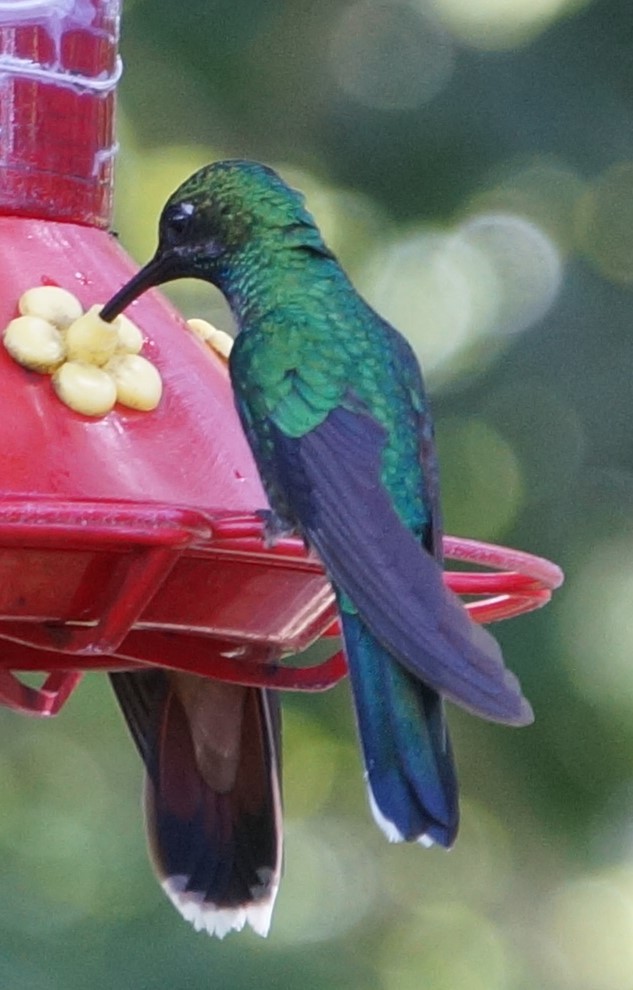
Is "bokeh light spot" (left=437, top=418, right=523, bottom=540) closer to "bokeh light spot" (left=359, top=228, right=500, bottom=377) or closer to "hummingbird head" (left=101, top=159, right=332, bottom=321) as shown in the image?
"bokeh light spot" (left=359, top=228, right=500, bottom=377)

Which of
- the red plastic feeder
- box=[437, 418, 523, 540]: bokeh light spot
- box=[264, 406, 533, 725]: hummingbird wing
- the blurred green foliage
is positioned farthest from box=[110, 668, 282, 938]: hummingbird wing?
box=[437, 418, 523, 540]: bokeh light spot

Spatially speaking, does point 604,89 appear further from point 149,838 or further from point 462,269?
Answer: point 149,838

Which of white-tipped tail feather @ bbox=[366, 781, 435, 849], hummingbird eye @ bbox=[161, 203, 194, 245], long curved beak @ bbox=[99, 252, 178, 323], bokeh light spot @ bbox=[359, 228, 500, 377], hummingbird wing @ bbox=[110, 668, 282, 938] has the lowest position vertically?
→ bokeh light spot @ bbox=[359, 228, 500, 377]

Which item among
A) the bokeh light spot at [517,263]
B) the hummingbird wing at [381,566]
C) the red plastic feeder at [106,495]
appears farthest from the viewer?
the bokeh light spot at [517,263]

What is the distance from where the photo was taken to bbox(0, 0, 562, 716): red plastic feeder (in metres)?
2.08

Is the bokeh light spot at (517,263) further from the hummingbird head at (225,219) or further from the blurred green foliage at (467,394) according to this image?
the hummingbird head at (225,219)

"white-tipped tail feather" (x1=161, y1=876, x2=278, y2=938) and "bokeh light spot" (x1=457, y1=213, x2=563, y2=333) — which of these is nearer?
"white-tipped tail feather" (x1=161, y1=876, x2=278, y2=938)

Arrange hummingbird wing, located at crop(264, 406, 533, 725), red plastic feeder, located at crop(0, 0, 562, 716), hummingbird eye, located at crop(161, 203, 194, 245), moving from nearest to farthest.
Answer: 1. hummingbird wing, located at crop(264, 406, 533, 725)
2. red plastic feeder, located at crop(0, 0, 562, 716)
3. hummingbird eye, located at crop(161, 203, 194, 245)

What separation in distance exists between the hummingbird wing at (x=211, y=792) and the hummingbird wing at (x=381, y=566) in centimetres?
46

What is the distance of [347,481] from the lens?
2.39 metres

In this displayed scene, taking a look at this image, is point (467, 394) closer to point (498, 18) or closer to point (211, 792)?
point (498, 18)

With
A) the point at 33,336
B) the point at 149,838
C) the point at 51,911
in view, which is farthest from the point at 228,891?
the point at 51,911

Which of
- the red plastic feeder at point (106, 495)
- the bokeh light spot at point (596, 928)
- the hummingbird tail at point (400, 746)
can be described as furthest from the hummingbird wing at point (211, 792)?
the bokeh light spot at point (596, 928)

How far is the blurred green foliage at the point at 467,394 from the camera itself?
5281 mm
